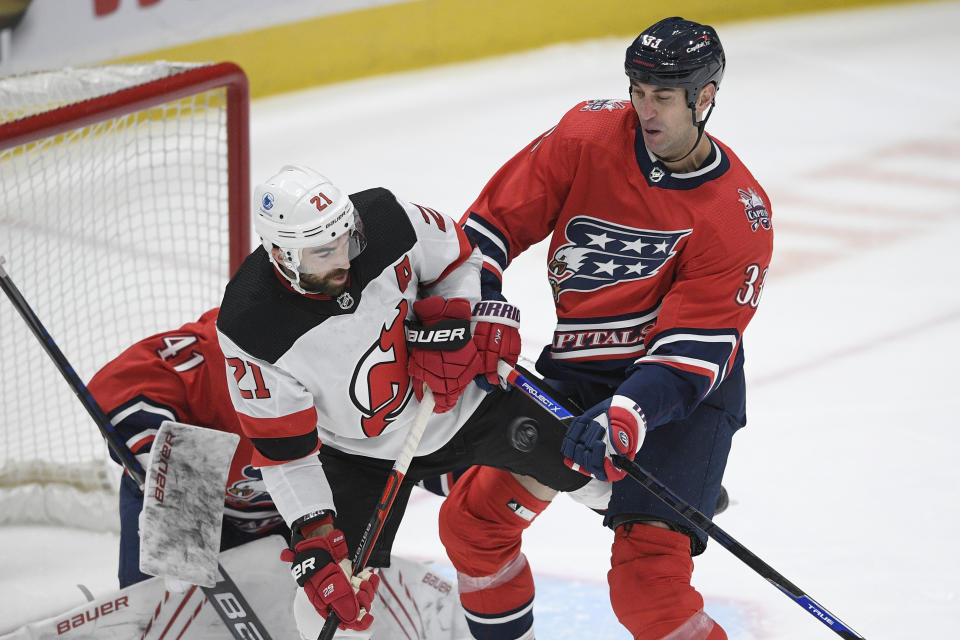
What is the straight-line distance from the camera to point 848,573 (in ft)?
9.24

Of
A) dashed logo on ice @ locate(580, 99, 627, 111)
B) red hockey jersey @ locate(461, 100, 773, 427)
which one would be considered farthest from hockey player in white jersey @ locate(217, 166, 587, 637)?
dashed logo on ice @ locate(580, 99, 627, 111)

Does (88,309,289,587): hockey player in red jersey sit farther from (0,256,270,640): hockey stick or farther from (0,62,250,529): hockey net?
(0,62,250,529): hockey net

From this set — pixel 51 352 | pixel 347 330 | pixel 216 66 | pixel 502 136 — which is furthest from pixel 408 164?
pixel 347 330

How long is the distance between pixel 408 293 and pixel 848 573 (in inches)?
52.0

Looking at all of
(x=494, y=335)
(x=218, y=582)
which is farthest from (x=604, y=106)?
(x=218, y=582)

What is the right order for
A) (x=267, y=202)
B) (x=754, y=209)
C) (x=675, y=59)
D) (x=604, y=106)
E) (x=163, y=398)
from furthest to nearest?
(x=163, y=398)
(x=604, y=106)
(x=754, y=209)
(x=675, y=59)
(x=267, y=202)

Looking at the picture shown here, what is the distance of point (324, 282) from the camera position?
2.00 m

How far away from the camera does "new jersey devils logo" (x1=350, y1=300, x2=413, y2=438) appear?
83.7 inches

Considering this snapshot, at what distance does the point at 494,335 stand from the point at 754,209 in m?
0.52

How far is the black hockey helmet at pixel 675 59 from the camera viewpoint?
2.05 m

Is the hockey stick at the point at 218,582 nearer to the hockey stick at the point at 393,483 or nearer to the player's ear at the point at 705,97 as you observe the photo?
the hockey stick at the point at 393,483

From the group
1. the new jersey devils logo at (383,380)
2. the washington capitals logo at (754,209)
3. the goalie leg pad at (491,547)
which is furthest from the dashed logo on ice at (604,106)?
the goalie leg pad at (491,547)

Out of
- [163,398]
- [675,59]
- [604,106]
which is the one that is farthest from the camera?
[163,398]

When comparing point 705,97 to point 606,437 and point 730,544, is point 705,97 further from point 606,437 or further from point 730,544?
point 730,544
